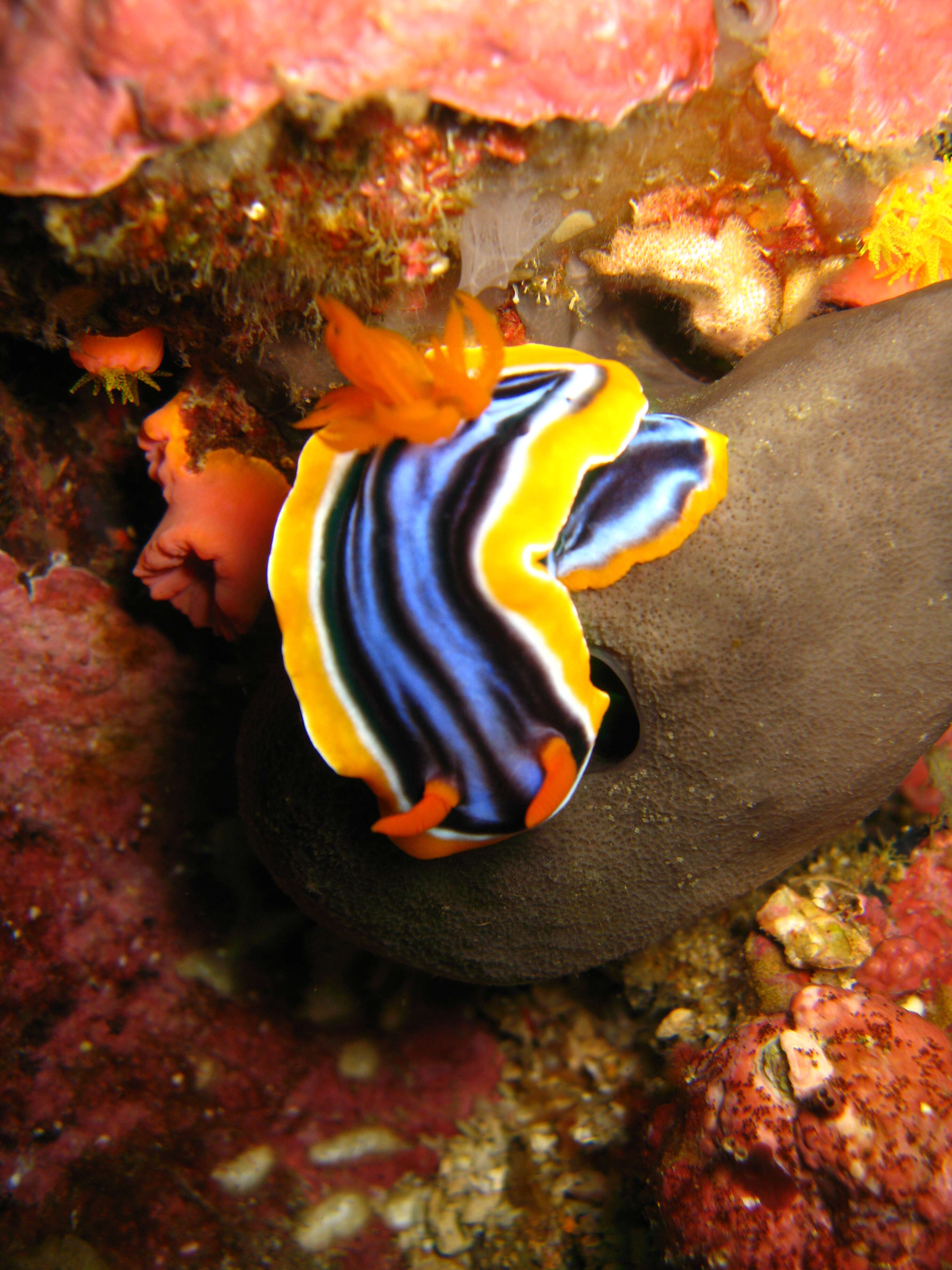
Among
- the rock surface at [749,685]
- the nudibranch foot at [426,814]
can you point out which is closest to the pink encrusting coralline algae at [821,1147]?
the rock surface at [749,685]

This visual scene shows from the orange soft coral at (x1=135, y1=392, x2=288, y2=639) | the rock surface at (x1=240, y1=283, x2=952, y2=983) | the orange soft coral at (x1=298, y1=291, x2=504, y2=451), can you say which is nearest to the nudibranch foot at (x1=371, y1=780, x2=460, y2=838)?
the rock surface at (x1=240, y1=283, x2=952, y2=983)

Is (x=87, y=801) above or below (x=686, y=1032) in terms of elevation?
below

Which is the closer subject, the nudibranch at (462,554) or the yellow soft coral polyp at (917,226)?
the nudibranch at (462,554)

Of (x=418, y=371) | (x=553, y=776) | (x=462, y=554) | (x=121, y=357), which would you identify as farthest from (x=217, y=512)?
(x=553, y=776)

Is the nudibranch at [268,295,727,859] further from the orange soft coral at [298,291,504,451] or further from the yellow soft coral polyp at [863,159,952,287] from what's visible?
the yellow soft coral polyp at [863,159,952,287]

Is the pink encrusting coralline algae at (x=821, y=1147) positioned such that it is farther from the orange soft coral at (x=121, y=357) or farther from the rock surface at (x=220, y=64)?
the orange soft coral at (x=121, y=357)

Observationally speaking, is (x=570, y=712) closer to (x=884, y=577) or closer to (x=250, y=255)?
(x=884, y=577)

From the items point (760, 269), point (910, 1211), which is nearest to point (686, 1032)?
point (910, 1211)
